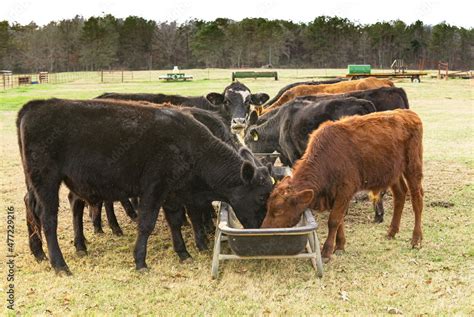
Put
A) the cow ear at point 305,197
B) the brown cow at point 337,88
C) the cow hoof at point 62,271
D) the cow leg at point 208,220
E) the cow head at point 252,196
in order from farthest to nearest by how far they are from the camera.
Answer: the brown cow at point 337,88
the cow leg at point 208,220
the cow head at point 252,196
the cow hoof at point 62,271
the cow ear at point 305,197

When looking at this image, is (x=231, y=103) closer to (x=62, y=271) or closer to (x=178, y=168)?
(x=178, y=168)

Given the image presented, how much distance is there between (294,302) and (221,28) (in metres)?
79.4

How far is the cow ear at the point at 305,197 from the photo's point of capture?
559 centimetres

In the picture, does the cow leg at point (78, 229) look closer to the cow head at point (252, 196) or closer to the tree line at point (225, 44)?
the cow head at point (252, 196)

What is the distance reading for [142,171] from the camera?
5.92 m

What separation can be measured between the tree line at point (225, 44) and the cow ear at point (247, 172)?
69719 millimetres

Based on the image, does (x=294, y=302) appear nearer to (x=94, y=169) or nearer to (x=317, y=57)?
(x=94, y=169)

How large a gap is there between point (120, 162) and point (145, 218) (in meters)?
0.71

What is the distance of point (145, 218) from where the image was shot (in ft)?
19.5

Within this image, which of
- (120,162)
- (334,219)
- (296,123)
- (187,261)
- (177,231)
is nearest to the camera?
(120,162)

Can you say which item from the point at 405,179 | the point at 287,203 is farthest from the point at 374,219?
the point at 287,203

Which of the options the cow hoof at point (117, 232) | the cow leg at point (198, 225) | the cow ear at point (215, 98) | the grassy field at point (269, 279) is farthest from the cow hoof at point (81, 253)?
the cow ear at point (215, 98)

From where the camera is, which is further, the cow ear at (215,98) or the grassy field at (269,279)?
the cow ear at (215,98)

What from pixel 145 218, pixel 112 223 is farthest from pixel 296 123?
pixel 145 218
